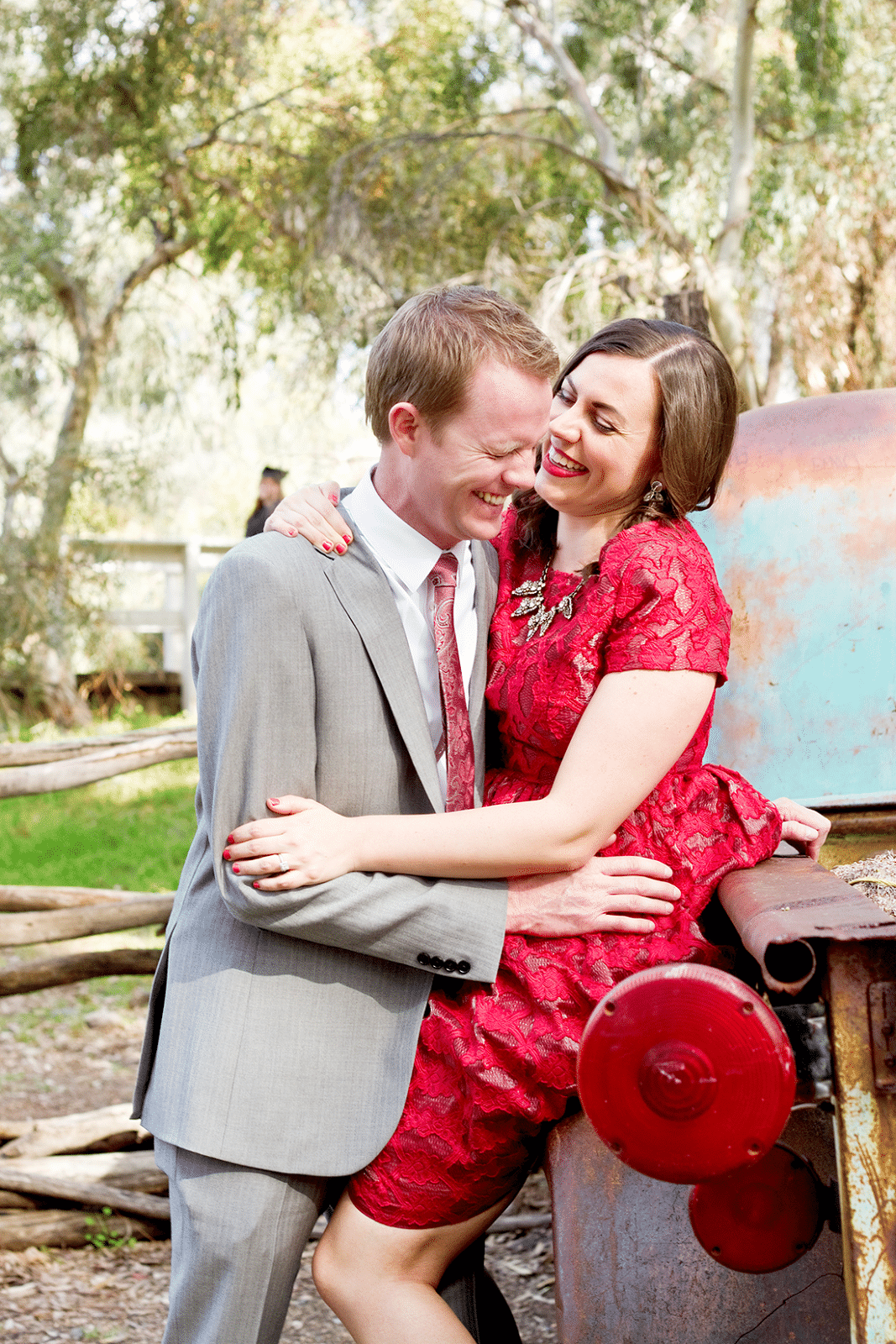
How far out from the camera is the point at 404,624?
200 cm

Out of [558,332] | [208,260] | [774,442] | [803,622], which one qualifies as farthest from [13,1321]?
[208,260]

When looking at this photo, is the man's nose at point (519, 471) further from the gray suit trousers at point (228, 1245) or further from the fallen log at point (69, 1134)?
the fallen log at point (69, 1134)

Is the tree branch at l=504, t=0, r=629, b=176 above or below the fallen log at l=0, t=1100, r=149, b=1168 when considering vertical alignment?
above

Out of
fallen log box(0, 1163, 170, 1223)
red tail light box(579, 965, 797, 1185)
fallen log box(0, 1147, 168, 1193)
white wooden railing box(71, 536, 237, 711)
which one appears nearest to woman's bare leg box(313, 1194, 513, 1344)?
red tail light box(579, 965, 797, 1185)

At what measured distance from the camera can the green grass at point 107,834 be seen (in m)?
7.66

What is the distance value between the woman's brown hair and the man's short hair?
0.52ft

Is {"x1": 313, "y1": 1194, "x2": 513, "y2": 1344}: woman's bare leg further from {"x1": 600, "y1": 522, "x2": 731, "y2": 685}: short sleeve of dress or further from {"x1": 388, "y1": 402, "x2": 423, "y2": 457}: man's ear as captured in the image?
{"x1": 388, "y1": 402, "x2": 423, "y2": 457}: man's ear

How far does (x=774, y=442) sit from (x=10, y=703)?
9569mm

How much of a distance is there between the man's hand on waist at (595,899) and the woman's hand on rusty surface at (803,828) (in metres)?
0.35

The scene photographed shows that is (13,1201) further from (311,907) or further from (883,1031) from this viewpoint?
(883,1031)

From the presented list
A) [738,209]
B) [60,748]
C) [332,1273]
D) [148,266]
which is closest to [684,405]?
[332,1273]

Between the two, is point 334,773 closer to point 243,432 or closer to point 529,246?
point 529,246

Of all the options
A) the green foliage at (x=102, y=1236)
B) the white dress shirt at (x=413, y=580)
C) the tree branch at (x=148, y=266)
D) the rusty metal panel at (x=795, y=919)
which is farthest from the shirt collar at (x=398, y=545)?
the tree branch at (x=148, y=266)

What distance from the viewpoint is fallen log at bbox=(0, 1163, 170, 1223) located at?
3590mm
